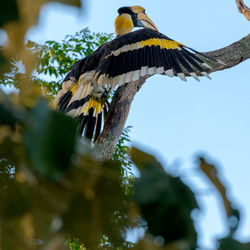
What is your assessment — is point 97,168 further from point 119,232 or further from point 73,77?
point 73,77

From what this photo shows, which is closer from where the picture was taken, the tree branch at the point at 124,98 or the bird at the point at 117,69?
the tree branch at the point at 124,98

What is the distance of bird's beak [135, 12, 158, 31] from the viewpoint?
11.8ft

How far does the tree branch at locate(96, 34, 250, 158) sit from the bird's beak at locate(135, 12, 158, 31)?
1021 millimetres

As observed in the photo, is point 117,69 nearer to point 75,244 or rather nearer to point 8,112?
point 75,244

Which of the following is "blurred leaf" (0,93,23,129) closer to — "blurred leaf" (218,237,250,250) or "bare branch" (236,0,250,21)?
"blurred leaf" (218,237,250,250)

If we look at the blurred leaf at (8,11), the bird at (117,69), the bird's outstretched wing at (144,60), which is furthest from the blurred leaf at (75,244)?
the bird's outstretched wing at (144,60)

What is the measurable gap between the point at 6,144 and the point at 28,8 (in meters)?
0.12

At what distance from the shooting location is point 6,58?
322mm

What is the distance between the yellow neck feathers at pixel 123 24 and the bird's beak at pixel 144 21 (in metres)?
0.07

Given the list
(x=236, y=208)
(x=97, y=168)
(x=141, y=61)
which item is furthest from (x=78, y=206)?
(x=141, y=61)

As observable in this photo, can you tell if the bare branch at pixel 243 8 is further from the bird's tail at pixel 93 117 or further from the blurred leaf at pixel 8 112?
the blurred leaf at pixel 8 112

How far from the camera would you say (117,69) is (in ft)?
8.15

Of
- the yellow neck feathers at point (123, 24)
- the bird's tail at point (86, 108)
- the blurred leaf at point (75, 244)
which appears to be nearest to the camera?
the blurred leaf at point (75, 244)

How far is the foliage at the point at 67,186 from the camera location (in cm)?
31
